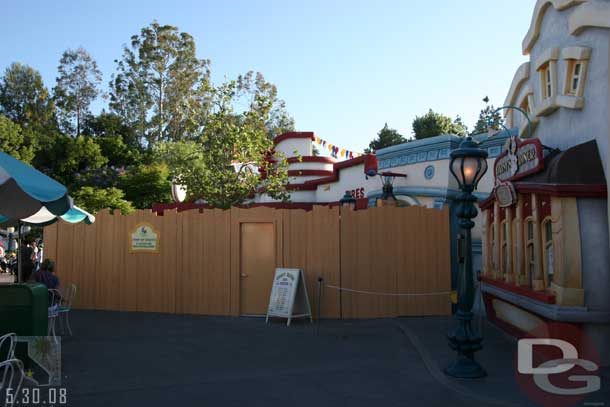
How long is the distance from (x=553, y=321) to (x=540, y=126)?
3.89 m

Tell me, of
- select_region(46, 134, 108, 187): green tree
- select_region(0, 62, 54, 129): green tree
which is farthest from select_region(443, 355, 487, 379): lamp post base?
select_region(0, 62, 54, 129): green tree

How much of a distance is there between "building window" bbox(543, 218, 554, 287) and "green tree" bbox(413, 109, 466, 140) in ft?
119

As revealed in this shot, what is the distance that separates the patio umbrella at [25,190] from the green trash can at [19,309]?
A: 1260 mm

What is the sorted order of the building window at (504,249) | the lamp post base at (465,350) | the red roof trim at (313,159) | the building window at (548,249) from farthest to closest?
the red roof trim at (313,159) < the building window at (504,249) < the building window at (548,249) < the lamp post base at (465,350)

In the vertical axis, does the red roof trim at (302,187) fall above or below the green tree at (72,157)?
below

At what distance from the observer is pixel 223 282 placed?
1229cm

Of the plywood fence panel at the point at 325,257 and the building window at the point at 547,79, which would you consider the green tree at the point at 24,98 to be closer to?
the plywood fence panel at the point at 325,257

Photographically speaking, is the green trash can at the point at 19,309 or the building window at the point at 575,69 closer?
the green trash can at the point at 19,309

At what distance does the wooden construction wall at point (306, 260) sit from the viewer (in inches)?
464

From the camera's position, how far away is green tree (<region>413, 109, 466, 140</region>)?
43691 mm

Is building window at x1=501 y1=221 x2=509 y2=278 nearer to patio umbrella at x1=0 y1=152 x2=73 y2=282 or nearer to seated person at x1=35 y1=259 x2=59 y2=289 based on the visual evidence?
patio umbrella at x1=0 y1=152 x2=73 y2=282

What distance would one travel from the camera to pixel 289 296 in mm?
11156

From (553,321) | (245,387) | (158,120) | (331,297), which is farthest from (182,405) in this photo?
(158,120)

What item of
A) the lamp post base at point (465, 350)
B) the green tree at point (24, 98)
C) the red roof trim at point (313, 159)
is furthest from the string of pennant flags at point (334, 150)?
the green tree at point (24, 98)
